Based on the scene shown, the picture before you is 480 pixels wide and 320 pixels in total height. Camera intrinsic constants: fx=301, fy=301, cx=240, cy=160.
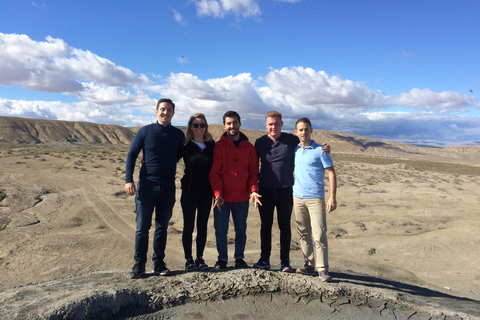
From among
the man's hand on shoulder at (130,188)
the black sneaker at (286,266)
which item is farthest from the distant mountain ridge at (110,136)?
the man's hand on shoulder at (130,188)

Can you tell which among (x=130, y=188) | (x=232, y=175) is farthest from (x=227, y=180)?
(x=130, y=188)

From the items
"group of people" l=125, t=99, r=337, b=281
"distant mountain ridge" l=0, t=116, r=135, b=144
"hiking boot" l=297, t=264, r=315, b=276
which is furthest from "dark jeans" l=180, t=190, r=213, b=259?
"distant mountain ridge" l=0, t=116, r=135, b=144

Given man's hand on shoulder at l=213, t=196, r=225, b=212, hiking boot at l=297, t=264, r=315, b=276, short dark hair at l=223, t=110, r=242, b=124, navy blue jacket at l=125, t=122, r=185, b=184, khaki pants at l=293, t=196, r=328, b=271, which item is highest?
short dark hair at l=223, t=110, r=242, b=124

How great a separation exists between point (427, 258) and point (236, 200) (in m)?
4.82

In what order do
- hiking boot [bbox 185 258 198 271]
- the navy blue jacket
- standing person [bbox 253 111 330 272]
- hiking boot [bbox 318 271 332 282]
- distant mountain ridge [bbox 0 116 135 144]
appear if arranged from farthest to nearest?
distant mountain ridge [bbox 0 116 135 144] < hiking boot [bbox 185 258 198 271] < standing person [bbox 253 111 330 272] < hiking boot [bbox 318 271 332 282] < the navy blue jacket

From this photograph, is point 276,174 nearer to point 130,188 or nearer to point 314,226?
point 314,226

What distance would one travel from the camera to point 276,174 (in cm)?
370

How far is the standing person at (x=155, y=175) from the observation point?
3.50 m

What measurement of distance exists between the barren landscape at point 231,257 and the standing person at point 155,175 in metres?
0.48

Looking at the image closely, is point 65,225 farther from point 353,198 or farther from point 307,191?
point 353,198

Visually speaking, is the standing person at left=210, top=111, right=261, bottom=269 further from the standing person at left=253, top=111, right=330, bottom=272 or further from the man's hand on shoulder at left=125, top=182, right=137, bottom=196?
the man's hand on shoulder at left=125, top=182, right=137, bottom=196

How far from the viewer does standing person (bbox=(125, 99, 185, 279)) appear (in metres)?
3.50

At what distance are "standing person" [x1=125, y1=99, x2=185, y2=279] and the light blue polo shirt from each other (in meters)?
1.53

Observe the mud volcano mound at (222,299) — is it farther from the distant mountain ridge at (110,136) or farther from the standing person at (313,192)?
the distant mountain ridge at (110,136)
